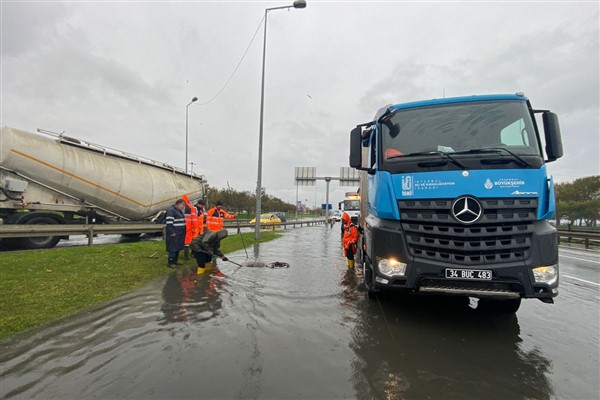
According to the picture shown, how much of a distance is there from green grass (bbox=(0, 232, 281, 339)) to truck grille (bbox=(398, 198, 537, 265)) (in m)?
5.03

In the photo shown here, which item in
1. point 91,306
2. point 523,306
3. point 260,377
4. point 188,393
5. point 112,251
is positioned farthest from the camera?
point 112,251

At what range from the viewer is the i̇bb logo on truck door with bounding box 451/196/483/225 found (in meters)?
3.63

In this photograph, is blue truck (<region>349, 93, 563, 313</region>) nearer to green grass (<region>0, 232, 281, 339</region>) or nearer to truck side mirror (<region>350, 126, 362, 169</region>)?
truck side mirror (<region>350, 126, 362, 169</region>)

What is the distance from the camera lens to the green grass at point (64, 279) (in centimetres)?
422

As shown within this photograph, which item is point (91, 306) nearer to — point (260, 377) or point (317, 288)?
point (260, 377)

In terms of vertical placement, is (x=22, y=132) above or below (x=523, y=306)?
above

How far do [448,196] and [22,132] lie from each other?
11781 millimetres

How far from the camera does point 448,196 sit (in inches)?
147

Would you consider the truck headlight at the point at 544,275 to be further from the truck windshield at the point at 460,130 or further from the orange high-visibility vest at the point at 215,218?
the orange high-visibility vest at the point at 215,218

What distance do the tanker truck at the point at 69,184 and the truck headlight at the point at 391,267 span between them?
34.7 feet

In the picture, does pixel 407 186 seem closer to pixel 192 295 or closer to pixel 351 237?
pixel 192 295

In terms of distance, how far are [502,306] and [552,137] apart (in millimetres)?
2541

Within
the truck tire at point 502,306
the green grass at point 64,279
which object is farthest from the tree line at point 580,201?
the green grass at point 64,279

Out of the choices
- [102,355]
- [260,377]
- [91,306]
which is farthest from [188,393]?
[91,306]
